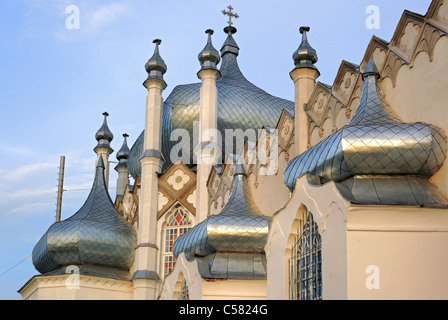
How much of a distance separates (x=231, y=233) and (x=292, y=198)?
9.46 feet

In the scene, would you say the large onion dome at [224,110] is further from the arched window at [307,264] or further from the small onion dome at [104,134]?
the arched window at [307,264]

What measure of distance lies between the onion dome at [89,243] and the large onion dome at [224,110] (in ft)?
9.79

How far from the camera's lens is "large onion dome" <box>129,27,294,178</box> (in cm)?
2544

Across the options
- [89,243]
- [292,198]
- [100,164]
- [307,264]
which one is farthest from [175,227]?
[307,264]

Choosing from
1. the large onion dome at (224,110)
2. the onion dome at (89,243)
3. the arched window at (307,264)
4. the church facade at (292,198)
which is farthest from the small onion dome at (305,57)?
the onion dome at (89,243)

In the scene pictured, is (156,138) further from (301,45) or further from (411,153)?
(411,153)

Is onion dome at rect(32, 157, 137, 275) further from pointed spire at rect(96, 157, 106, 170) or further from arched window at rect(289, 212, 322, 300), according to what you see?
arched window at rect(289, 212, 322, 300)

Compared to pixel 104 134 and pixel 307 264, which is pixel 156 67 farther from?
pixel 307 264

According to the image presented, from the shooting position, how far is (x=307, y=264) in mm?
11852

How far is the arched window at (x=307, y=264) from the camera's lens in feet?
37.6

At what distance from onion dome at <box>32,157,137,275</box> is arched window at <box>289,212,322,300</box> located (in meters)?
11.8
